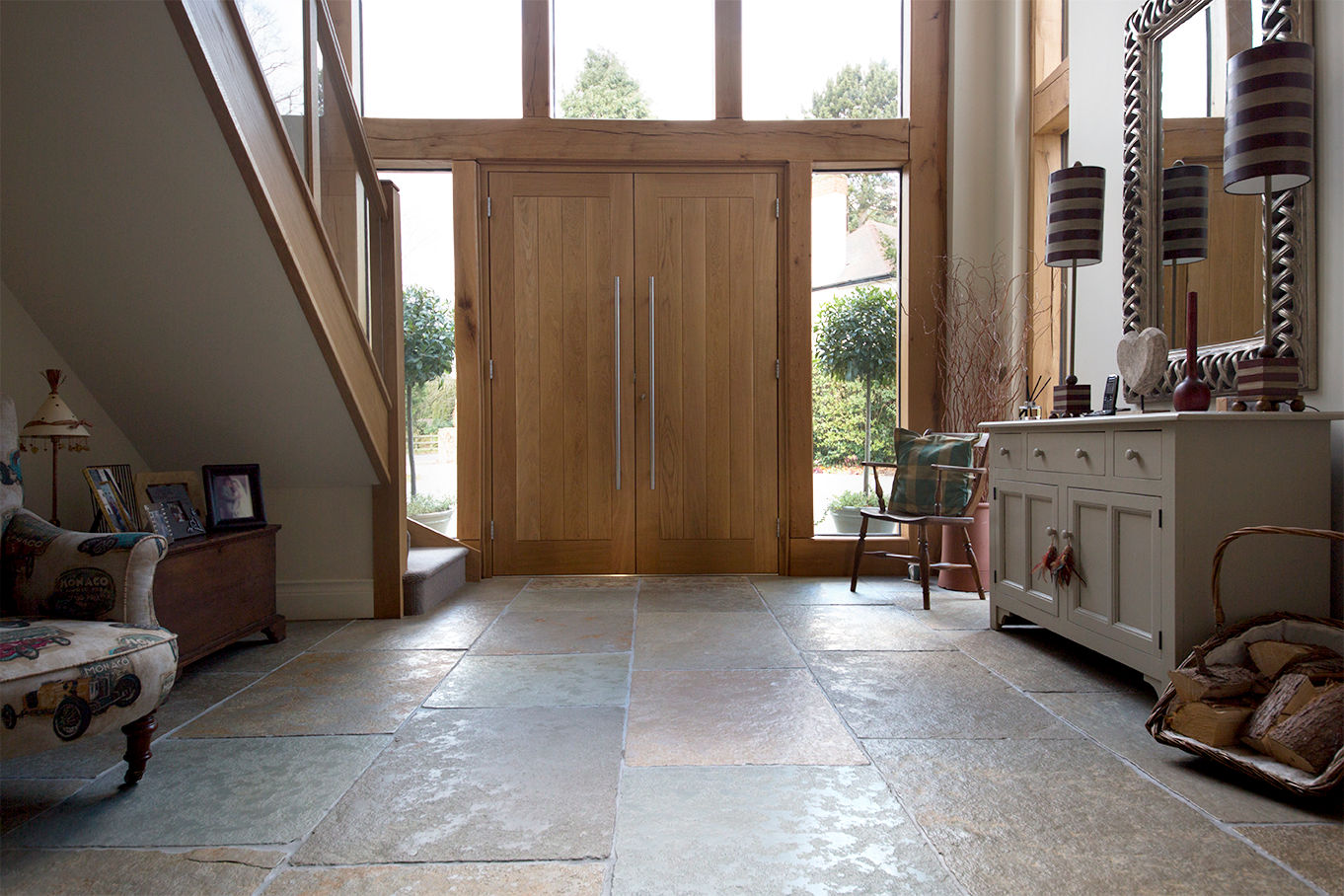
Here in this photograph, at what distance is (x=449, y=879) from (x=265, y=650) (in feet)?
6.56

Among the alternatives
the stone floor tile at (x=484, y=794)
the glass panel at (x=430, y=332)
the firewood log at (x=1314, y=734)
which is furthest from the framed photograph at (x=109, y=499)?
the firewood log at (x=1314, y=734)

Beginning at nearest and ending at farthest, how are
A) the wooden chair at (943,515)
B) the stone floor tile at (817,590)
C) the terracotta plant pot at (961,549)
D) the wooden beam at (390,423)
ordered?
the wooden beam at (390,423)
the wooden chair at (943,515)
the stone floor tile at (817,590)
the terracotta plant pot at (961,549)

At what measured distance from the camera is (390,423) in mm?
3699

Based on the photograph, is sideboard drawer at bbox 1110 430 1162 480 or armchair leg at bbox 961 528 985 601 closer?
sideboard drawer at bbox 1110 430 1162 480

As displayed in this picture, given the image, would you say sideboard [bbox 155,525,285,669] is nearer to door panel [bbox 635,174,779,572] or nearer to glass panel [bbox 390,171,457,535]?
glass panel [bbox 390,171,457,535]

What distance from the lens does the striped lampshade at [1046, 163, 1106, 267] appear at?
3246 mm

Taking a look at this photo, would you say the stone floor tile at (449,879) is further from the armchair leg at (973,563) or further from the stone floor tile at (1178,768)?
the armchair leg at (973,563)

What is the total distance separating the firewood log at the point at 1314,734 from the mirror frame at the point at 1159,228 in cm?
98

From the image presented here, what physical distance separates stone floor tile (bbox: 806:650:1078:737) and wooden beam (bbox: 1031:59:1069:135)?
8.85ft

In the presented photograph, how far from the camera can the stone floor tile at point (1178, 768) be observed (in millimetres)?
1768

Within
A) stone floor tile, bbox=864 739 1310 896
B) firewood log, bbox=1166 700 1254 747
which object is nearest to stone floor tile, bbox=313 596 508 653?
stone floor tile, bbox=864 739 1310 896

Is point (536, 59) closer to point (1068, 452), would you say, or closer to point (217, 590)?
point (217, 590)

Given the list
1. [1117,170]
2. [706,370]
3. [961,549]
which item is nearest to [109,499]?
[706,370]

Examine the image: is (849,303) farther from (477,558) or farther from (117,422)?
(117,422)
